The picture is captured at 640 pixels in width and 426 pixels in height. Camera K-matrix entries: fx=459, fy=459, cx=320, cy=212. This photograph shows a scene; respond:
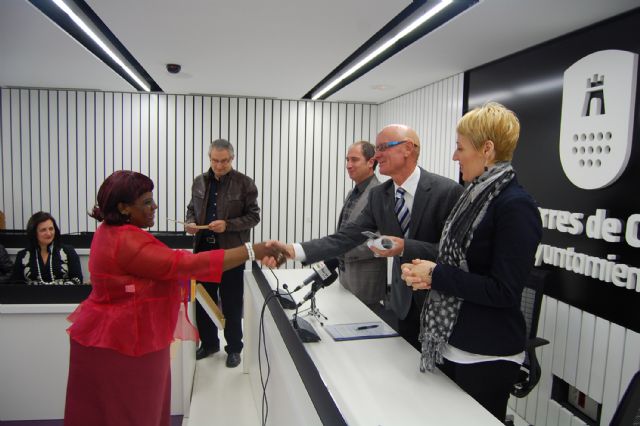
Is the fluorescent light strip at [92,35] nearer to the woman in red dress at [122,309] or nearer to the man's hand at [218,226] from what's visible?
the woman in red dress at [122,309]

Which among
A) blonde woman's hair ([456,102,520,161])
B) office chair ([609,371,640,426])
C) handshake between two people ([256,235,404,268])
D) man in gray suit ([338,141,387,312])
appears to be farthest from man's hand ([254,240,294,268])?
office chair ([609,371,640,426])

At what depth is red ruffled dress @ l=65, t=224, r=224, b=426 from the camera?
6.50 feet

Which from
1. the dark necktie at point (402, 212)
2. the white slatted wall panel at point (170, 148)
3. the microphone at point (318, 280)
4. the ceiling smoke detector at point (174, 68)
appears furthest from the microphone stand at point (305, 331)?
the white slatted wall panel at point (170, 148)

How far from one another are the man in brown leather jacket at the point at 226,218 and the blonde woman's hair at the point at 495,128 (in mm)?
2536

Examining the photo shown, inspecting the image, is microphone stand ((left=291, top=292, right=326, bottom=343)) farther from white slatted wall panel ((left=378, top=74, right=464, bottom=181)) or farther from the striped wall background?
the striped wall background

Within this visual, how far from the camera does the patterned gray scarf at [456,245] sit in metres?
1.59

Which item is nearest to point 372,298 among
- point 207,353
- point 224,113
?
point 207,353

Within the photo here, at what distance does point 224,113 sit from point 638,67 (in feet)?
16.6

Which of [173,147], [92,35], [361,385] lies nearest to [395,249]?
[361,385]

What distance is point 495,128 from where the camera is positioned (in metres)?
1.61

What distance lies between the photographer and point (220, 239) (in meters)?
3.93

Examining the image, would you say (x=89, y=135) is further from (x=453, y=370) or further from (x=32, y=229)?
(x=453, y=370)

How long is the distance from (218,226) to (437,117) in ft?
8.85

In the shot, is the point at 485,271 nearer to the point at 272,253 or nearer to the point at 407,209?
the point at 407,209
